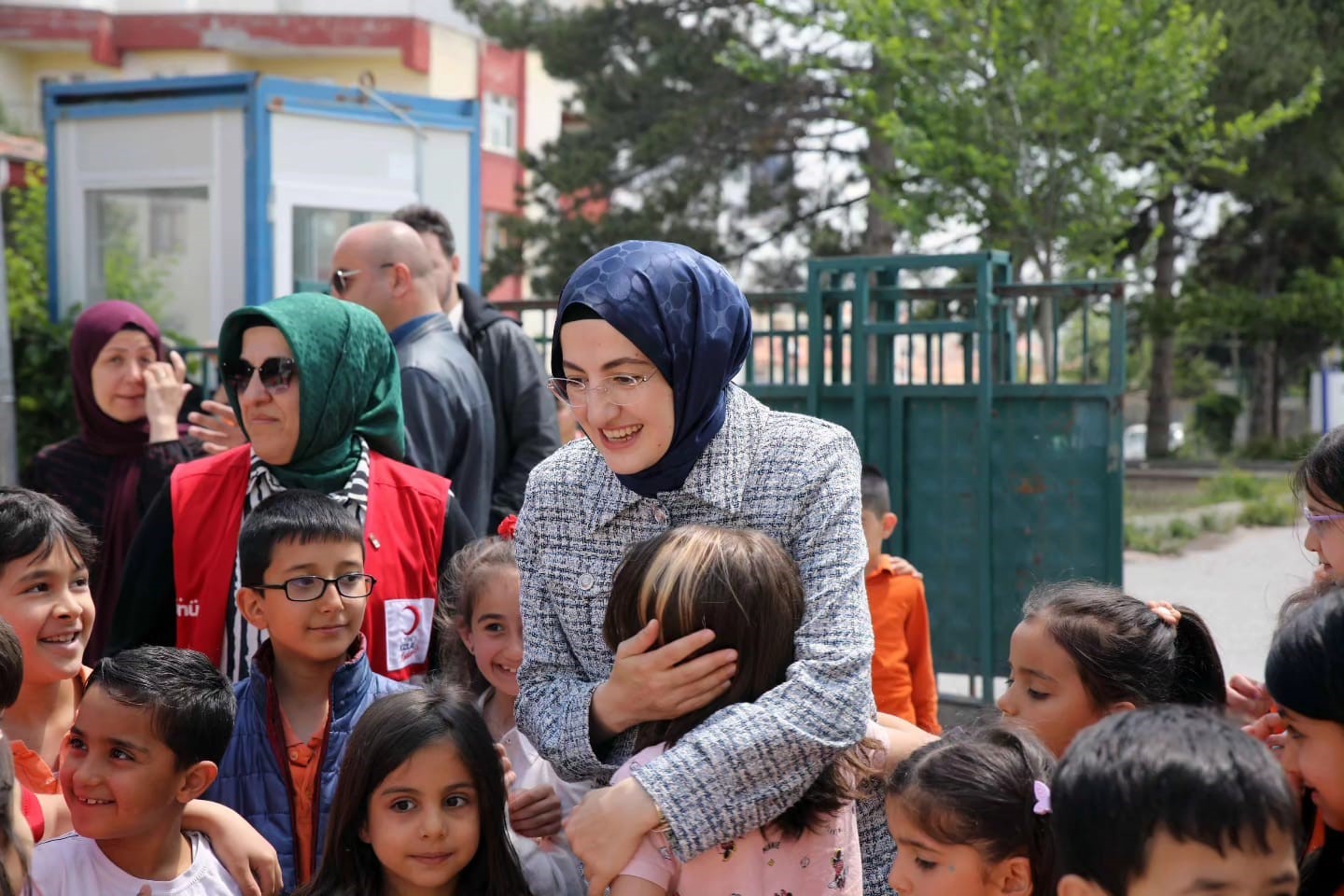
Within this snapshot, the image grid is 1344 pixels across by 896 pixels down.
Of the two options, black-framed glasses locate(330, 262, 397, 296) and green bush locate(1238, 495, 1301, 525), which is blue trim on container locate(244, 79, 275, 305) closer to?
black-framed glasses locate(330, 262, 397, 296)

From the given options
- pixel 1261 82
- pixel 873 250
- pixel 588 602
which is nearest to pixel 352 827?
pixel 588 602

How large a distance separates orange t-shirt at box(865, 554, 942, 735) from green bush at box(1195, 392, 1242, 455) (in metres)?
32.1

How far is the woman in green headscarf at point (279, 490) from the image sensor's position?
132 inches

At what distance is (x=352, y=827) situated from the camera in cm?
270

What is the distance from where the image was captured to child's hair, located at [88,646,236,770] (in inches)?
111

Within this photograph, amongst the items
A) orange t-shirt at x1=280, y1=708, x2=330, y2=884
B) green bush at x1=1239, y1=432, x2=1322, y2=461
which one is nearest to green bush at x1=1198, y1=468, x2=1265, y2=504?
green bush at x1=1239, y1=432, x2=1322, y2=461

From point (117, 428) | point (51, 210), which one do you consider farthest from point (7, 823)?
point (51, 210)

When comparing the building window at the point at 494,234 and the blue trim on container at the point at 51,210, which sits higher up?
the building window at the point at 494,234

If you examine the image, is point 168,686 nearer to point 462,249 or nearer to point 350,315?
point 350,315

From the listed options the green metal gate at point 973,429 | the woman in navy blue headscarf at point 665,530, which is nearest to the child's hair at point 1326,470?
the woman in navy blue headscarf at point 665,530

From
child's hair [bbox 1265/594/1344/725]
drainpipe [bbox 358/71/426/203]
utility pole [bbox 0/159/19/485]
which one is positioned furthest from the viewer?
drainpipe [bbox 358/71/426/203]

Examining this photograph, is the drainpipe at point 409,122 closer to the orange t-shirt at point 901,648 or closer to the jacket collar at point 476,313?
the jacket collar at point 476,313

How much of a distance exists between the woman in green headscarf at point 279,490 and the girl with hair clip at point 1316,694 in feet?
6.41

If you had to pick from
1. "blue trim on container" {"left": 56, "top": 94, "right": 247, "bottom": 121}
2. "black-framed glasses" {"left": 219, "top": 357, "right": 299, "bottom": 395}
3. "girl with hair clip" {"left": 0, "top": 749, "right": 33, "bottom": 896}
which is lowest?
"girl with hair clip" {"left": 0, "top": 749, "right": 33, "bottom": 896}
